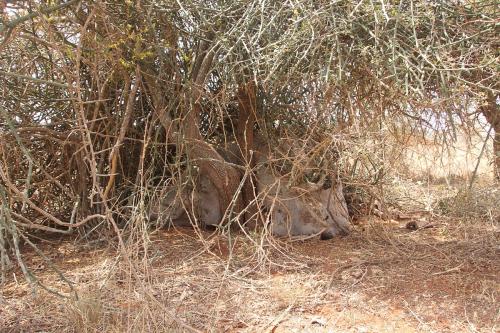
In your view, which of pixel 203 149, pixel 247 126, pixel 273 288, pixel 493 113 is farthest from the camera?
pixel 247 126

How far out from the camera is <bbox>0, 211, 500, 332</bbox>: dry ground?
8.95ft

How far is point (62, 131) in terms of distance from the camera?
4.25 m

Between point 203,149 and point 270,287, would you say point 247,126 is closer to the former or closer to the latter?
point 203,149

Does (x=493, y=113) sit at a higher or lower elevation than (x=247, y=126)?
higher

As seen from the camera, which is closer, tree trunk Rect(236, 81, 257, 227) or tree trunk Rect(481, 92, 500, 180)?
tree trunk Rect(481, 92, 500, 180)

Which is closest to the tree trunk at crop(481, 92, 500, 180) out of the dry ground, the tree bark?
the dry ground

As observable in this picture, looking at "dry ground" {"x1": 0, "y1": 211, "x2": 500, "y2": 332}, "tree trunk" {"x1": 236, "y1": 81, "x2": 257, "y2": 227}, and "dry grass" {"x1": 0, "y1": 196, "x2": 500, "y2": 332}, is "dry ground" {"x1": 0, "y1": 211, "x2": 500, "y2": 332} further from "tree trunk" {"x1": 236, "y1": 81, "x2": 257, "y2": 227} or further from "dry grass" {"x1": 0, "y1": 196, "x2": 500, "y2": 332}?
"tree trunk" {"x1": 236, "y1": 81, "x2": 257, "y2": 227}

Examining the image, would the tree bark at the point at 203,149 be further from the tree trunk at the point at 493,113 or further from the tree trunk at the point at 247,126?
the tree trunk at the point at 493,113

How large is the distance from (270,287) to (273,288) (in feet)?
0.07

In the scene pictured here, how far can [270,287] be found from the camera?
3.21 m

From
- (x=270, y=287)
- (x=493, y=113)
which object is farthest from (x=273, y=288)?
(x=493, y=113)

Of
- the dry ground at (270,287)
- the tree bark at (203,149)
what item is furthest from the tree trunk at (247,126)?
the dry ground at (270,287)

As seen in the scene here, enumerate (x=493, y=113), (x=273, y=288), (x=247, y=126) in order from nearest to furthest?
1. (x=273, y=288)
2. (x=493, y=113)
3. (x=247, y=126)

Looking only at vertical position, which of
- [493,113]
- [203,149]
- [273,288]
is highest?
[493,113]
